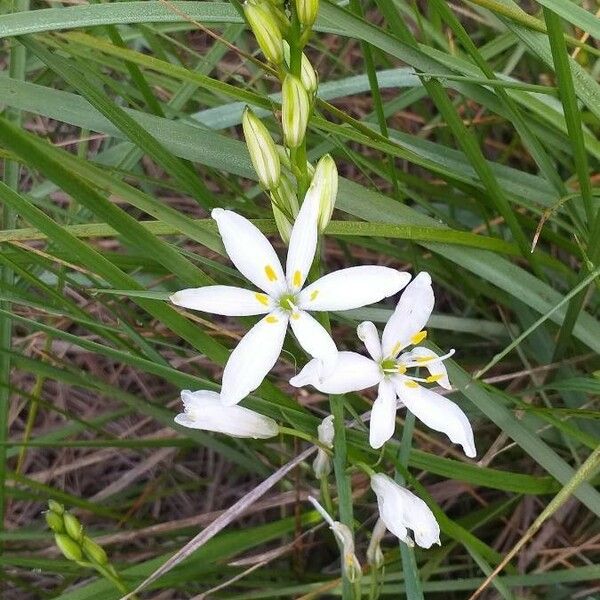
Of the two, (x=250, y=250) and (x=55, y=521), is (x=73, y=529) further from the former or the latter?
(x=250, y=250)

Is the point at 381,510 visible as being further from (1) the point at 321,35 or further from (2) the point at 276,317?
(1) the point at 321,35

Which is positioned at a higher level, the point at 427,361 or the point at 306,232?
the point at 306,232

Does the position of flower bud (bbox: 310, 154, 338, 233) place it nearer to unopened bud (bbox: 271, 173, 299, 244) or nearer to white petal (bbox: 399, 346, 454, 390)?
unopened bud (bbox: 271, 173, 299, 244)

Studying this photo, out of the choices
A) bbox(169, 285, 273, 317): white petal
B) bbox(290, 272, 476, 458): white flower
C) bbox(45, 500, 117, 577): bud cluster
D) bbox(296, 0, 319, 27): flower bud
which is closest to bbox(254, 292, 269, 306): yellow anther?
bbox(169, 285, 273, 317): white petal

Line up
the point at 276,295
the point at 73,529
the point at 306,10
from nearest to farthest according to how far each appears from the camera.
A: the point at 306,10, the point at 276,295, the point at 73,529

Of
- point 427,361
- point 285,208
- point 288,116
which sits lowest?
point 427,361

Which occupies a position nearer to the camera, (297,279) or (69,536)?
(297,279)

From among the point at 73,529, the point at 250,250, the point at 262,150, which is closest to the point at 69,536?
the point at 73,529
